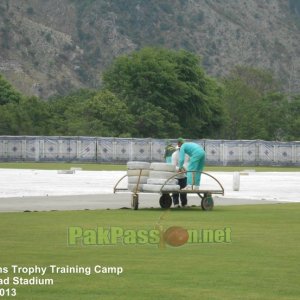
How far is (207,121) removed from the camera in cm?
13025

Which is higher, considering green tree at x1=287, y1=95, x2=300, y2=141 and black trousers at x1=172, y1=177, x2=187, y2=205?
green tree at x1=287, y1=95, x2=300, y2=141

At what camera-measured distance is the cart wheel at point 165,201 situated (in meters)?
31.9

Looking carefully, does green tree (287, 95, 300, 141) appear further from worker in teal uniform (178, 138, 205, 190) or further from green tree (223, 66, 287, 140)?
worker in teal uniform (178, 138, 205, 190)


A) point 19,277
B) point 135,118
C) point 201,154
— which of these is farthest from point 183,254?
point 135,118

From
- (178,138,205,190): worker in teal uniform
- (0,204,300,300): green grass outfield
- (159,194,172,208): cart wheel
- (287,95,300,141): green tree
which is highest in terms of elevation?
(287,95,300,141): green tree

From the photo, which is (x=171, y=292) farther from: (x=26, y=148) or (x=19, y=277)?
(x=26, y=148)

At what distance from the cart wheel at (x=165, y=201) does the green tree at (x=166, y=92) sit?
293 feet
